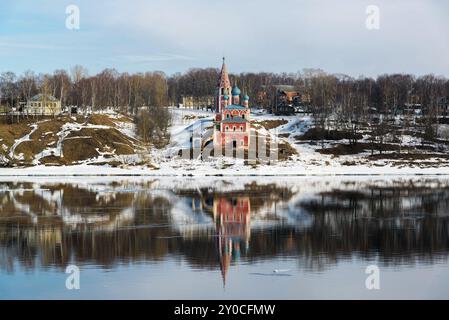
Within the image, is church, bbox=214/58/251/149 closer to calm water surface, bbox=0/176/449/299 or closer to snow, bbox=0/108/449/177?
snow, bbox=0/108/449/177

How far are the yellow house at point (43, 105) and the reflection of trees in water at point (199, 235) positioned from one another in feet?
163

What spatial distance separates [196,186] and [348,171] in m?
20.1

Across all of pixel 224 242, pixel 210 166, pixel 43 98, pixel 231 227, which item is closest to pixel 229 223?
pixel 231 227

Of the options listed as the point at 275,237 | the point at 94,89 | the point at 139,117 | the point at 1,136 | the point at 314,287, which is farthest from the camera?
the point at 94,89

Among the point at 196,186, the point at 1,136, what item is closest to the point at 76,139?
the point at 1,136

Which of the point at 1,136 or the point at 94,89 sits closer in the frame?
the point at 1,136

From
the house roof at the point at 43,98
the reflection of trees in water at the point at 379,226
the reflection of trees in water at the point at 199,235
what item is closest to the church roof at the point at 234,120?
the house roof at the point at 43,98

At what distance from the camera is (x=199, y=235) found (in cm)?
2847

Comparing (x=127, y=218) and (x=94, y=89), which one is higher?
(x=94, y=89)

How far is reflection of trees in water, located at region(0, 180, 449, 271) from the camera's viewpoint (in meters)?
24.2

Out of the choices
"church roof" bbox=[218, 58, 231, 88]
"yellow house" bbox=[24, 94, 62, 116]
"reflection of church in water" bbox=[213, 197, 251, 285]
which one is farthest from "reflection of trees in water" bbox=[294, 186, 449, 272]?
"yellow house" bbox=[24, 94, 62, 116]

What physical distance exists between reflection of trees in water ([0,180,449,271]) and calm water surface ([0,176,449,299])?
6cm

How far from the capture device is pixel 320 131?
8269cm
